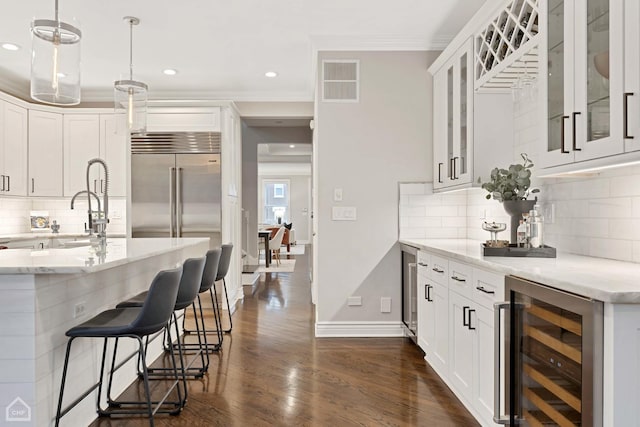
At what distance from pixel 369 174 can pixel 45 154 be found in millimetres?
4095

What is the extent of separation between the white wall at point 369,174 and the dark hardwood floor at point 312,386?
32 cm

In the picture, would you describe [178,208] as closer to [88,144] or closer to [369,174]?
[88,144]

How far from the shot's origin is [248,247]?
854 centimetres

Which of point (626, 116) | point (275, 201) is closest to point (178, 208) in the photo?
point (626, 116)

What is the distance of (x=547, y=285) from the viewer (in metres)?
1.73

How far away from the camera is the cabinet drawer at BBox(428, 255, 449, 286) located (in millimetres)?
2957

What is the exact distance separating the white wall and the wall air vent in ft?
0.16

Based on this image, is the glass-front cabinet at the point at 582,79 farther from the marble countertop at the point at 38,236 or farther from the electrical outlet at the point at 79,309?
the marble countertop at the point at 38,236

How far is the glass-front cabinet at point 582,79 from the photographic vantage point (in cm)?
178

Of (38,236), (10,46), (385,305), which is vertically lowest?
(385,305)

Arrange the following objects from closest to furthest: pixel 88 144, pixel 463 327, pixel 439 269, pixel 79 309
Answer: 1. pixel 79 309
2. pixel 463 327
3. pixel 439 269
4. pixel 88 144

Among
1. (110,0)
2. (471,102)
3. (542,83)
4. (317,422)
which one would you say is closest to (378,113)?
(471,102)

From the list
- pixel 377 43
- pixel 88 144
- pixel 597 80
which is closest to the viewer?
pixel 597 80

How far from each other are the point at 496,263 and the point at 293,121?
4893 millimetres
